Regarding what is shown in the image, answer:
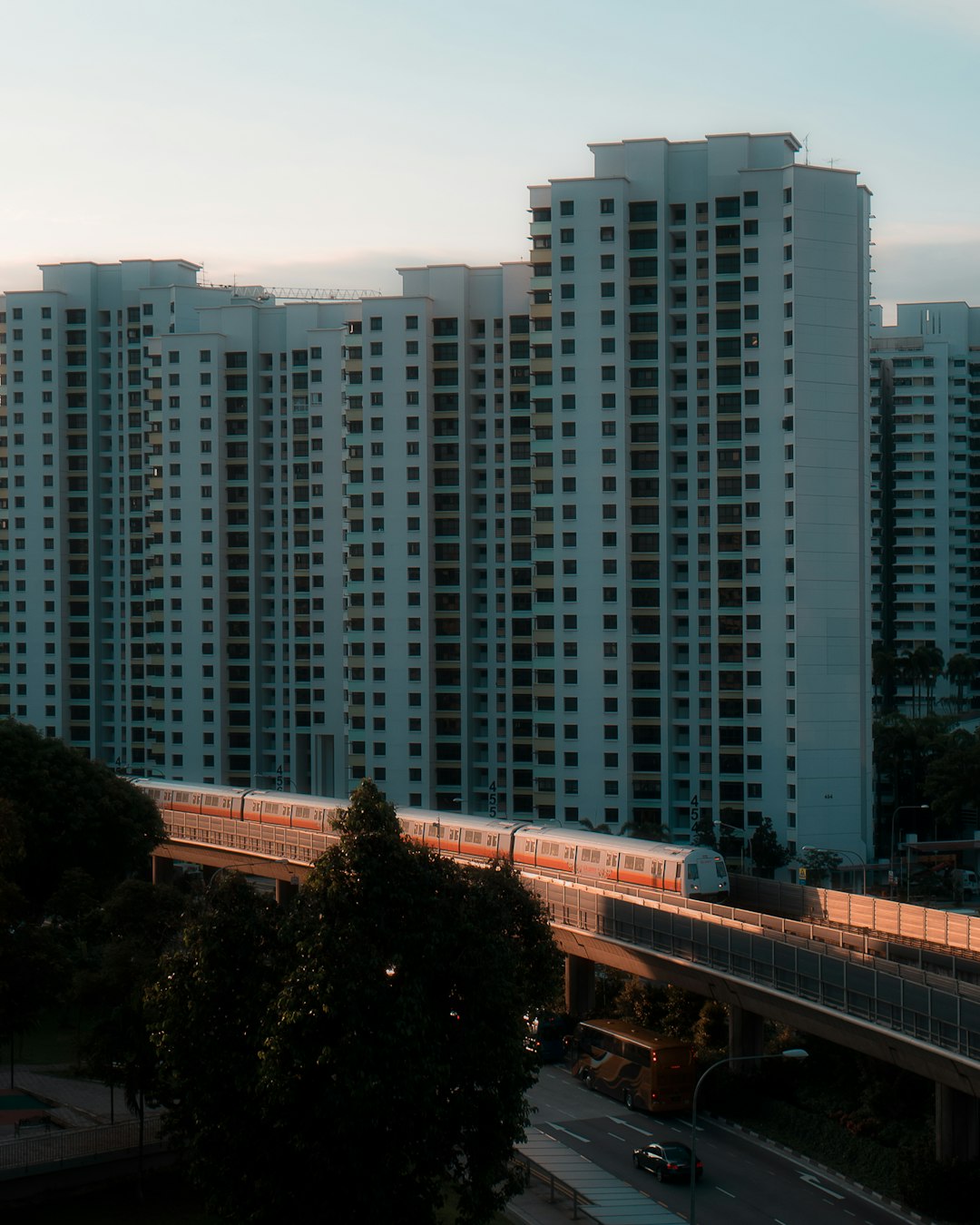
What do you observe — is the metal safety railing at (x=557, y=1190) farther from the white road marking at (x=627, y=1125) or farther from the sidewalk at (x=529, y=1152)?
the white road marking at (x=627, y=1125)

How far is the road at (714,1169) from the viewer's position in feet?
134

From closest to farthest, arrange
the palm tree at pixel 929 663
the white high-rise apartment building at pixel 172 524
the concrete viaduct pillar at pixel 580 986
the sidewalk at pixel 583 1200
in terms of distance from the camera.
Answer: the sidewalk at pixel 583 1200, the concrete viaduct pillar at pixel 580 986, the white high-rise apartment building at pixel 172 524, the palm tree at pixel 929 663

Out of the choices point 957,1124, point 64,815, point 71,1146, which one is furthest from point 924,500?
Answer: point 71,1146

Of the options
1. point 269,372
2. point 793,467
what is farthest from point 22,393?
point 793,467

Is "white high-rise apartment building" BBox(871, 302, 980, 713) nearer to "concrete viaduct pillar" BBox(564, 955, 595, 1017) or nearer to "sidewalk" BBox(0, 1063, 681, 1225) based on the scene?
"concrete viaduct pillar" BBox(564, 955, 595, 1017)

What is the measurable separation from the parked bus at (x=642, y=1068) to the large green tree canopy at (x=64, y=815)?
79.3 feet

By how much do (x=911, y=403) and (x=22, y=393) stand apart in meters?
93.8

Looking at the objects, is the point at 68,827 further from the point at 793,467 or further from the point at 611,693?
the point at 793,467

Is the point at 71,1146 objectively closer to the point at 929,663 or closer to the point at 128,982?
the point at 128,982

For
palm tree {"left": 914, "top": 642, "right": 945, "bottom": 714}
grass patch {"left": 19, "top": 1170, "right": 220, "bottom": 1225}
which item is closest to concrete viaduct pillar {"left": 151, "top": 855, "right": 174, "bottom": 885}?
grass patch {"left": 19, "top": 1170, "right": 220, "bottom": 1225}

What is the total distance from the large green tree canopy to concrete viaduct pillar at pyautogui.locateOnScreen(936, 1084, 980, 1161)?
37760mm

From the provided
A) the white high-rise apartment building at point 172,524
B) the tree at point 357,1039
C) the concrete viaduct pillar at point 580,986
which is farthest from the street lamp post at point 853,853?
the tree at point 357,1039

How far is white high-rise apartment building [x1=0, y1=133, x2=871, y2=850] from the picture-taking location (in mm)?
95188

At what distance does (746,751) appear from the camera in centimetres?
9550
